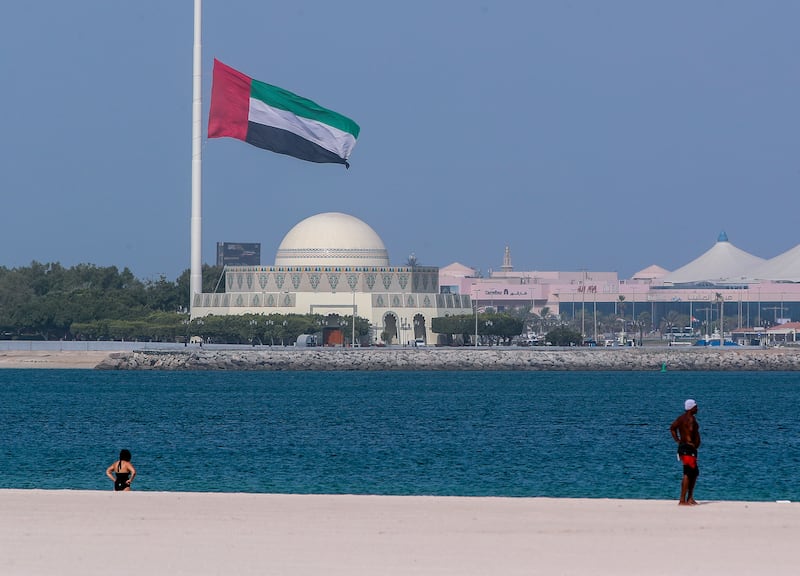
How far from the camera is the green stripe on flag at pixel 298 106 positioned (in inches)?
2349

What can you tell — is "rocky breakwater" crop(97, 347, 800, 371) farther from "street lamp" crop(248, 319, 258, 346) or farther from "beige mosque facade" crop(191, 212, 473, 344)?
"beige mosque facade" crop(191, 212, 473, 344)

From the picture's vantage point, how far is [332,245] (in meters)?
126

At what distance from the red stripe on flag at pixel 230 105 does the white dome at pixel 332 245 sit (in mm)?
53459

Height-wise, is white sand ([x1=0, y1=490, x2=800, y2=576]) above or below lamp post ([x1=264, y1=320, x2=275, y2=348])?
below

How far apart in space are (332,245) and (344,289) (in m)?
4.42

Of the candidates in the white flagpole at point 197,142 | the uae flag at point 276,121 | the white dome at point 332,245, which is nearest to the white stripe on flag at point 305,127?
the uae flag at point 276,121

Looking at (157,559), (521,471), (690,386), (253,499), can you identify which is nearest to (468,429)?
(521,471)

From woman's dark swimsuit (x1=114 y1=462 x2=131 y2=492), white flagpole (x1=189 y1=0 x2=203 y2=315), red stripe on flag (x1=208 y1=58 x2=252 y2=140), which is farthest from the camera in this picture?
white flagpole (x1=189 y1=0 x2=203 y2=315)

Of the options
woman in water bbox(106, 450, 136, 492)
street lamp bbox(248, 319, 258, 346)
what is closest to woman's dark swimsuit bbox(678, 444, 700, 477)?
woman in water bbox(106, 450, 136, 492)

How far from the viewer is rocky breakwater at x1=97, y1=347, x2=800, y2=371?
9962 centimetres

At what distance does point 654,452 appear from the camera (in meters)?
40.5

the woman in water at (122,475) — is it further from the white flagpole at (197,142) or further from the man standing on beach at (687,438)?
the white flagpole at (197,142)

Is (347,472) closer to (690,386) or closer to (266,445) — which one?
(266,445)

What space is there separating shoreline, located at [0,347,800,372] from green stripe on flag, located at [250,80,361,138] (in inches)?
1354
